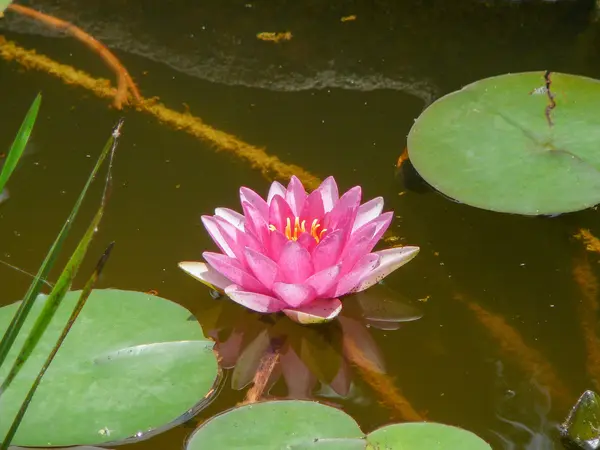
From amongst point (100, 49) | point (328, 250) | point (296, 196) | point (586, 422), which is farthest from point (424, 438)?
point (100, 49)

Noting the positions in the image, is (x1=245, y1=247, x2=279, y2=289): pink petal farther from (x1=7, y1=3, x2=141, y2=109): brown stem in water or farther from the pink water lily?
(x1=7, y1=3, x2=141, y2=109): brown stem in water

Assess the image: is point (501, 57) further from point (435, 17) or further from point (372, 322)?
point (372, 322)

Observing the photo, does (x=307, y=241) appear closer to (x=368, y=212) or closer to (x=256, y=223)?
(x=256, y=223)

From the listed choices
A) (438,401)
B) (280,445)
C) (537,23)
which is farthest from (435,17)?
(280,445)

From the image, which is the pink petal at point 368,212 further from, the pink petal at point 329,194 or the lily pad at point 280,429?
the lily pad at point 280,429

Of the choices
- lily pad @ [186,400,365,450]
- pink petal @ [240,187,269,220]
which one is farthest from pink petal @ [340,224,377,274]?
lily pad @ [186,400,365,450]

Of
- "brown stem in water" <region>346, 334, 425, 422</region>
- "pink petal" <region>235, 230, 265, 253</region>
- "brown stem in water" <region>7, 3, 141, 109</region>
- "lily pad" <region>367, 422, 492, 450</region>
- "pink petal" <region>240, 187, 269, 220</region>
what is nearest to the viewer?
"lily pad" <region>367, 422, 492, 450</region>
